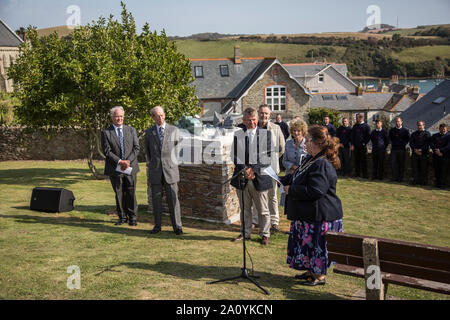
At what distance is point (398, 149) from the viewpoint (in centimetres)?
1430

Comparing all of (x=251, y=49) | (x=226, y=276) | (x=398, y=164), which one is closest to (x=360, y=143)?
(x=398, y=164)

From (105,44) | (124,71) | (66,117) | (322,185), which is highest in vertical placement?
(105,44)

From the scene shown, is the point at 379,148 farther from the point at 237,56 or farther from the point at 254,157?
the point at 237,56

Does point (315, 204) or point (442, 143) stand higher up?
point (442, 143)

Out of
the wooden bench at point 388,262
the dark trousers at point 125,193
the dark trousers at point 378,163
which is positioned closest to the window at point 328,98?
the dark trousers at point 378,163

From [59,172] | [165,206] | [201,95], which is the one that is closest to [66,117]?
[59,172]

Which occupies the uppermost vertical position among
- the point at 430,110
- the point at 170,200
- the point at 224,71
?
the point at 224,71

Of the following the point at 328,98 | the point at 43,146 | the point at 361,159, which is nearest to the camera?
the point at 361,159

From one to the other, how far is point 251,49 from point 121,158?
156497 millimetres

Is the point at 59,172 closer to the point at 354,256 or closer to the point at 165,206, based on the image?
the point at 165,206

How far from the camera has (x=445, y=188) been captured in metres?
13.6

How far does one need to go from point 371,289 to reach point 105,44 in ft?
39.3

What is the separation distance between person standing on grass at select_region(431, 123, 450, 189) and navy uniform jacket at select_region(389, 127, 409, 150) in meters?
0.85

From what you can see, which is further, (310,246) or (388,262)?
(310,246)
